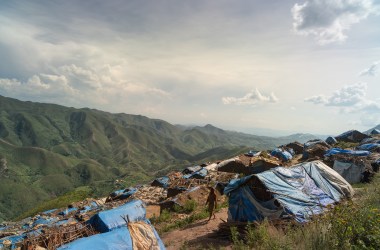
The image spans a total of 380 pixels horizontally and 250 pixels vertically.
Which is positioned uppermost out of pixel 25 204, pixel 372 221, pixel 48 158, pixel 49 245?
pixel 372 221

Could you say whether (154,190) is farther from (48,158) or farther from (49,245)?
(48,158)

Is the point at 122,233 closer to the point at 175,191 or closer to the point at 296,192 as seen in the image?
the point at 296,192

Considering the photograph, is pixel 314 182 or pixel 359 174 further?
pixel 359 174

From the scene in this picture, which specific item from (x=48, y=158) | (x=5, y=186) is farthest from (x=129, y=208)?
(x=48, y=158)

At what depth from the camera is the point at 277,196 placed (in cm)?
1147

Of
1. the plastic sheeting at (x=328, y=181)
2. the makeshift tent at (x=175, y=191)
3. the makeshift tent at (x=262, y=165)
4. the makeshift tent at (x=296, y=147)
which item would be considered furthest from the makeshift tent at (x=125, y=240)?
the makeshift tent at (x=296, y=147)

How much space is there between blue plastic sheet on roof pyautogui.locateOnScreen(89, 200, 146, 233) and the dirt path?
232 cm

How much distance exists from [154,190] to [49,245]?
58.5 feet

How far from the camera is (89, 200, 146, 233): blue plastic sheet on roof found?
9.10 meters

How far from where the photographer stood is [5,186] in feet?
493

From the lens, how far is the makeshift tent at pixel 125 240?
303 inches

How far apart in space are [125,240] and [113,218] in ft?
4.09

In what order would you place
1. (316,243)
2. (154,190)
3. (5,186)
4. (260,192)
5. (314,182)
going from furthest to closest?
1. (5,186)
2. (154,190)
3. (314,182)
4. (260,192)
5. (316,243)

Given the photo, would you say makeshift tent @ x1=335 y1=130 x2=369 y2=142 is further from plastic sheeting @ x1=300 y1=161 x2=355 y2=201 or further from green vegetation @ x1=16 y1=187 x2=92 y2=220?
green vegetation @ x1=16 y1=187 x2=92 y2=220
